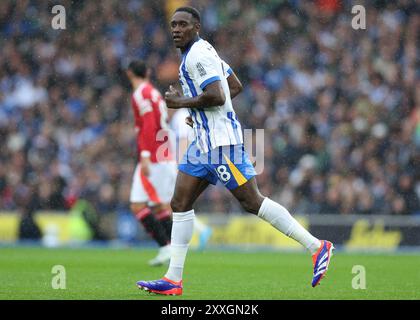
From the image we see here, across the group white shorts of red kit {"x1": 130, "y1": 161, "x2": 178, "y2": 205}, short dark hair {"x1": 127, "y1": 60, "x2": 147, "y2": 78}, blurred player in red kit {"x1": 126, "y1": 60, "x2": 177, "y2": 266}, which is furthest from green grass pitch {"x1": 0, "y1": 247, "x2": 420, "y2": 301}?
short dark hair {"x1": 127, "y1": 60, "x2": 147, "y2": 78}

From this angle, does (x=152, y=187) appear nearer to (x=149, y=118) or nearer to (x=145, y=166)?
(x=145, y=166)

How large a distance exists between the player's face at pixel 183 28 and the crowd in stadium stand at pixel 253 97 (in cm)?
978

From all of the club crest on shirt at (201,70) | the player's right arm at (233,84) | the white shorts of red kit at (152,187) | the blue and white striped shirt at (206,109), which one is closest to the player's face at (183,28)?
the blue and white striped shirt at (206,109)

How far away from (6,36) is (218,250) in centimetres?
905

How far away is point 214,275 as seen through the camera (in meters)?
10.3

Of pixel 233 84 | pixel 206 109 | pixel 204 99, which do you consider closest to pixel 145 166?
pixel 233 84

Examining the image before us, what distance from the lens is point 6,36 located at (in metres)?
22.0

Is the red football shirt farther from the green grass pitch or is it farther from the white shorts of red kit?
the green grass pitch

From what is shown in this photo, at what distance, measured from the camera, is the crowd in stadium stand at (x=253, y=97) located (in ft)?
59.5

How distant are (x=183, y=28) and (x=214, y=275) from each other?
134 inches

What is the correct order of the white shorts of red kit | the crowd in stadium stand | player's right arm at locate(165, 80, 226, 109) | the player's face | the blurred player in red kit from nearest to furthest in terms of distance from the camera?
1. player's right arm at locate(165, 80, 226, 109)
2. the player's face
3. the blurred player in red kit
4. the white shorts of red kit
5. the crowd in stadium stand

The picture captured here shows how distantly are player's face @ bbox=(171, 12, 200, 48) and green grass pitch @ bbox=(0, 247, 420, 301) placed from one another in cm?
224

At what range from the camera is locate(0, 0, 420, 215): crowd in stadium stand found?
59.5ft
